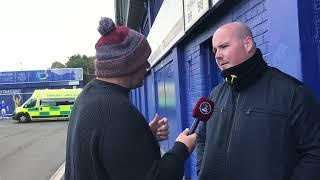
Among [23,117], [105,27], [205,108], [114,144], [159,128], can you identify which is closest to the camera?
[114,144]

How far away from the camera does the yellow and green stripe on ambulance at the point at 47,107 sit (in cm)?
4047

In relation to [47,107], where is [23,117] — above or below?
below

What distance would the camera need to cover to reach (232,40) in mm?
2803

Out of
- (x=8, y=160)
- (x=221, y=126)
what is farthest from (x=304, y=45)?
(x=8, y=160)

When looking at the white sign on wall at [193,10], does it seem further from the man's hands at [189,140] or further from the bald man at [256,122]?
the man's hands at [189,140]

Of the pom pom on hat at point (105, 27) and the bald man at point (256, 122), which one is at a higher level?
the pom pom on hat at point (105, 27)

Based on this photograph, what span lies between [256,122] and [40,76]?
177ft

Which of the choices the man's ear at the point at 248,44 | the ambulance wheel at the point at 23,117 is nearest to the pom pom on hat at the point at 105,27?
the man's ear at the point at 248,44

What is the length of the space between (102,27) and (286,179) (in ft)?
3.87

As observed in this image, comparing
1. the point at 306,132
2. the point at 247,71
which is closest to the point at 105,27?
the point at 247,71

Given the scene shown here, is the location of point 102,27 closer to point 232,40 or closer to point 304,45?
point 232,40

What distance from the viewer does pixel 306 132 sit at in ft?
8.04

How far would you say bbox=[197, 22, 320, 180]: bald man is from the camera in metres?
2.47

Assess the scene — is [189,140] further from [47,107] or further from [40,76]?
[40,76]
